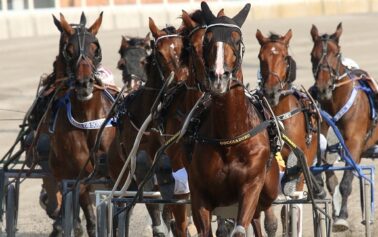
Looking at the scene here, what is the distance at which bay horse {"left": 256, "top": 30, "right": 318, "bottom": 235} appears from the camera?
11.8 metres

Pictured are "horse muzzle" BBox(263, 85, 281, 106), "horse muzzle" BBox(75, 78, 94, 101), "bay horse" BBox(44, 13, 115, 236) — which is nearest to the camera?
"horse muzzle" BBox(75, 78, 94, 101)

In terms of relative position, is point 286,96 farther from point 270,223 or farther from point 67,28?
point 67,28

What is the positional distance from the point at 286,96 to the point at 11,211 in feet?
8.67

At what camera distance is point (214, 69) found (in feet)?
25.5

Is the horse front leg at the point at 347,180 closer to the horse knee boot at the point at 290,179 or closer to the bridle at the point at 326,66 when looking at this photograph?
the bridle at the point at 326,66

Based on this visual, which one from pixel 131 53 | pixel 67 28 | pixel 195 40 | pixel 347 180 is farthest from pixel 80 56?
pixel 347 180

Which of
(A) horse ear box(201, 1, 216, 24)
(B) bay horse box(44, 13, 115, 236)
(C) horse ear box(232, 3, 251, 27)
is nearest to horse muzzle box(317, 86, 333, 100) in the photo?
(B) bay horse box(44, 13, 115, 236)

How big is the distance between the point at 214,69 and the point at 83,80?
135 inches

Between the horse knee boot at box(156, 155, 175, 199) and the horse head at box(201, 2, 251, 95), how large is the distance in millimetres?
1548

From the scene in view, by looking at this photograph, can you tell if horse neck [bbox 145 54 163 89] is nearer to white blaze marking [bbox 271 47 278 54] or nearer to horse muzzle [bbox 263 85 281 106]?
horse muzzle [bbox 263 85 281 106]

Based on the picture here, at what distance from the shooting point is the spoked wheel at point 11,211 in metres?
11.5

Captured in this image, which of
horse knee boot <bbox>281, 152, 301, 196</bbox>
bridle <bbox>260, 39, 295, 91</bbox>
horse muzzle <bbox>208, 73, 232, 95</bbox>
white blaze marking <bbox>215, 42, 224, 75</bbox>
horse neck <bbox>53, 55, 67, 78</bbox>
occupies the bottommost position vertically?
horse knee boot <bbox>281, 152, 301, 196</bbox>

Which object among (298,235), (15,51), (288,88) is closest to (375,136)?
(288,88)

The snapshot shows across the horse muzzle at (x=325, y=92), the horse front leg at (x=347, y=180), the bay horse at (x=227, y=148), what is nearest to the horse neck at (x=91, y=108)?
the horse muzzle at (x=325, y=92)
